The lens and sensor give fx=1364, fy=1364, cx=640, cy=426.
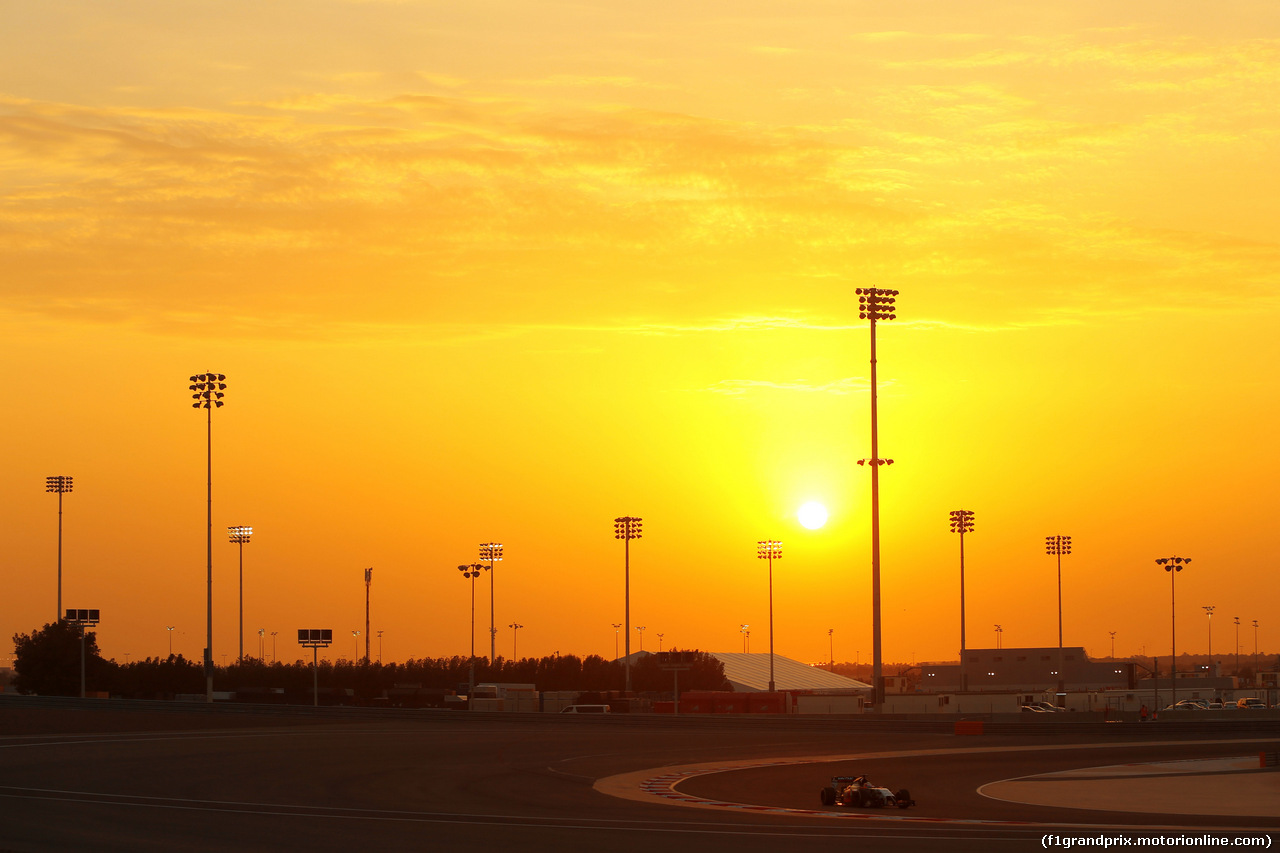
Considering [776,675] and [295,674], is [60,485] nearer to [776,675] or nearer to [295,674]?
[295,674]

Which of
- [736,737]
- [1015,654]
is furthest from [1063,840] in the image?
[1015,654]

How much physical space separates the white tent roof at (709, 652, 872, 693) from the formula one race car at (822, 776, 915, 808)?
135 metres

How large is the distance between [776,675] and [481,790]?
484 feet

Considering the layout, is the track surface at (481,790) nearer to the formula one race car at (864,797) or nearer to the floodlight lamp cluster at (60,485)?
the formula one race car at (864,797)

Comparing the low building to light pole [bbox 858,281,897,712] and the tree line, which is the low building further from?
light pole [bbox 858,281,897,712]

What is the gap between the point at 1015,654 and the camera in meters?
190

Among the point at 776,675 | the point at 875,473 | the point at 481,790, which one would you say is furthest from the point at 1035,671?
the point at 481,790

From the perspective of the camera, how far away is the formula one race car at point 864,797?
1120 inches

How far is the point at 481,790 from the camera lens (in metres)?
31.7

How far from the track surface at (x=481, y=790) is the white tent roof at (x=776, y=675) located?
358 feet

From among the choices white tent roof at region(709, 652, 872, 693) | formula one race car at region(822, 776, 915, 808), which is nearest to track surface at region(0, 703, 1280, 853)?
formula one race car at region(822, 776, 915, 808)

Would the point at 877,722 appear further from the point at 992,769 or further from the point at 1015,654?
the point at 1015,654

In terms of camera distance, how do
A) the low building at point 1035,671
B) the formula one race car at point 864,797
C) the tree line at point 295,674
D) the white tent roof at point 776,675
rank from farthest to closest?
the low building at point 1035,671 → the white tent roof at point 776,675 → the tree line at point 295,674 → the formula one race car at point 864,797

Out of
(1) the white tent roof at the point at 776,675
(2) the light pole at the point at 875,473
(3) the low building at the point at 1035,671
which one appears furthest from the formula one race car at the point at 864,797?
(3) the low building at the point at 1035,671
